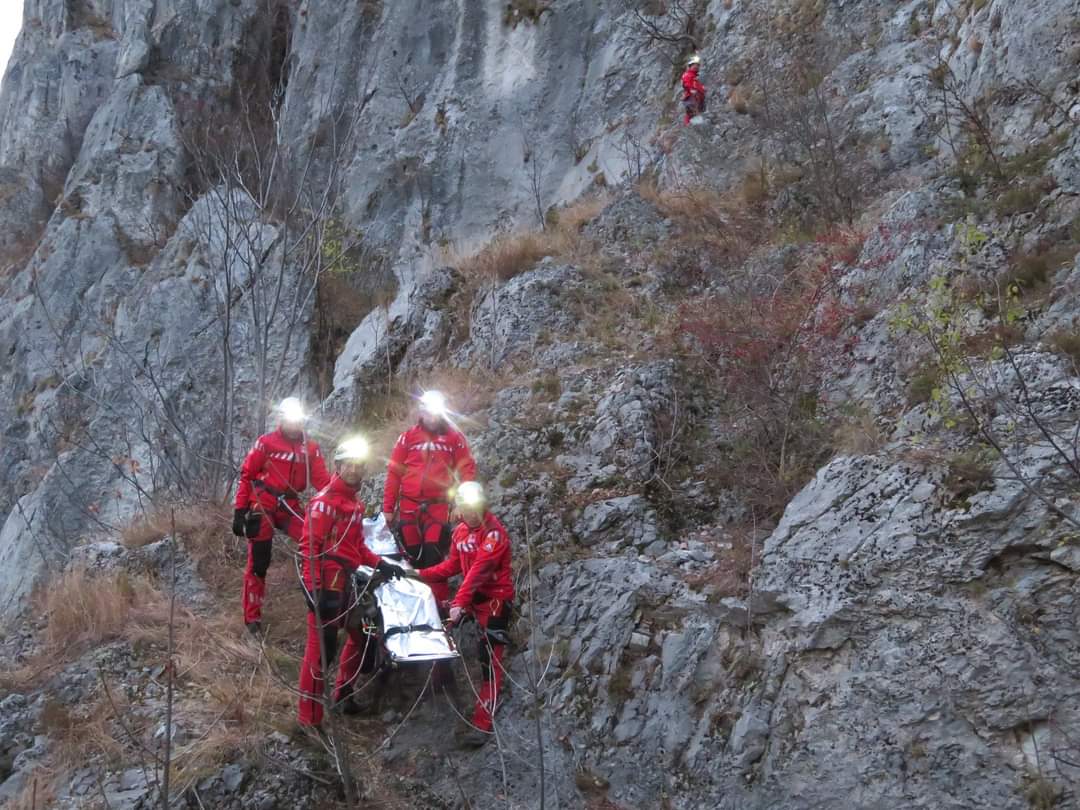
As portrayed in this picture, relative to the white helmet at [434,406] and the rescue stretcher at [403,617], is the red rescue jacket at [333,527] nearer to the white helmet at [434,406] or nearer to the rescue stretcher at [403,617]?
the rescue stretcher at [403,617]

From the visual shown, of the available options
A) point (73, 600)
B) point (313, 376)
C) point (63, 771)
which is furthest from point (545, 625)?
point (313, 376)

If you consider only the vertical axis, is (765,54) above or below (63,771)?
above

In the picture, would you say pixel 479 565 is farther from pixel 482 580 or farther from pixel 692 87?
pixel 692 87

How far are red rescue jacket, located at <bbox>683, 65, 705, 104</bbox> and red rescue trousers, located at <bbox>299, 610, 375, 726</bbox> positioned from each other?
10726mm

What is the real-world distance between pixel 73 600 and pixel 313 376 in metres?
8.26

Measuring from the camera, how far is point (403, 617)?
5.49 m

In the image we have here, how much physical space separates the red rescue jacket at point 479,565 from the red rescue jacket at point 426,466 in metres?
0.67

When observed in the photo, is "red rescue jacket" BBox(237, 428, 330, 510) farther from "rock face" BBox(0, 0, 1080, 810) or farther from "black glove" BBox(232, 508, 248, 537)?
"rock face" BBox(0, 0, 1080, 810)

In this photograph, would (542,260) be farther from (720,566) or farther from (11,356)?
(11,356)

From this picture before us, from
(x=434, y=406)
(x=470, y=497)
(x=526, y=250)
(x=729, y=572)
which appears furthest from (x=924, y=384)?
(x=526, y=250)

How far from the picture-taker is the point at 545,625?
236 inches

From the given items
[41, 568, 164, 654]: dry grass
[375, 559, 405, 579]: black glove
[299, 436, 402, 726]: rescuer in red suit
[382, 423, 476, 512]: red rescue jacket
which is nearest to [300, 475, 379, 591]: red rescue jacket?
[299, 436, 402, 726]: rescuer in red suit

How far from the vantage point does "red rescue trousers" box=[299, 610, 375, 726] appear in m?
5.31

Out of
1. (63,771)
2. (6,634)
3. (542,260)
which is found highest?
(542,260)
